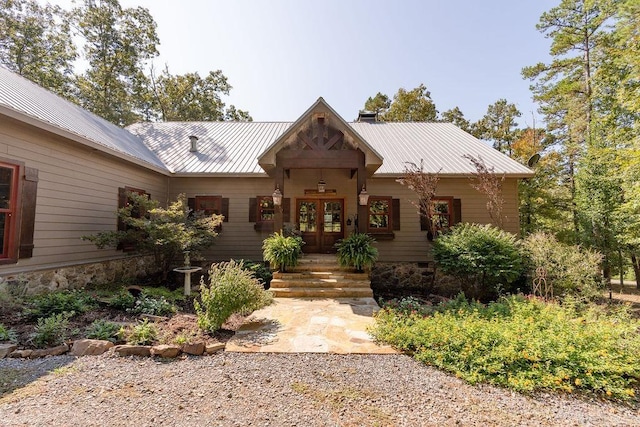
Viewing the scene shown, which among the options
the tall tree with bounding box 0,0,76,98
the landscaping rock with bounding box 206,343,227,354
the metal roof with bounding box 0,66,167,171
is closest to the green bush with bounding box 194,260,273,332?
the landscaping rock with bounding box 206,343,227,354

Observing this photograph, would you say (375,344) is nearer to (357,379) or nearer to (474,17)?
(357,379)

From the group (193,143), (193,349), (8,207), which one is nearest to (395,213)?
(193,349)

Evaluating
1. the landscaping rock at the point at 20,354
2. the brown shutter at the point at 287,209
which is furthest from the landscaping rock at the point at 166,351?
the brown shutter at the point at 287,209

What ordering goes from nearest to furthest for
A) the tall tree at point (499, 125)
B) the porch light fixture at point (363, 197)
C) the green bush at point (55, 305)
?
1. the green bush at point (55, 305)
2. the porch light fixture at point (363, 197)
3. the tall tree at point (499, 125)

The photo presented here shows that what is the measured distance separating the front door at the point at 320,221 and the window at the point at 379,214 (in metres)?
0.95

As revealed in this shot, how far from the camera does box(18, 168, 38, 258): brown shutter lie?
4922 millimetres

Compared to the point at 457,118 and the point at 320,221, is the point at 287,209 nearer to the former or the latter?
the point at 320,221

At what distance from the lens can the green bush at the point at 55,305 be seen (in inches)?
164

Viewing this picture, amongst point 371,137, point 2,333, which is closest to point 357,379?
point 2,333

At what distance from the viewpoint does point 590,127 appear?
36.4ft

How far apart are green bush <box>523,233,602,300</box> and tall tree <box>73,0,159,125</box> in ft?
75.9

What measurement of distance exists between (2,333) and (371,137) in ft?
36.1

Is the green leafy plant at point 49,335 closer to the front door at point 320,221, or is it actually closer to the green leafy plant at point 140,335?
the green leafy plant at point 140,335

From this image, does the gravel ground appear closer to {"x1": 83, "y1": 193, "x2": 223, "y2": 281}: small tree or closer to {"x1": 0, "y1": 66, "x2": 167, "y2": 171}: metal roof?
{"x1": 83, "y1": 193, "x2": 223, "y2": 281}: small tree
